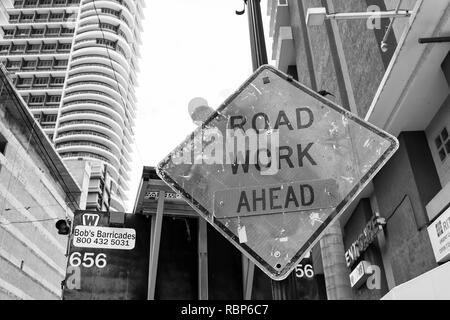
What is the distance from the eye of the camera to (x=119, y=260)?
6230 mm

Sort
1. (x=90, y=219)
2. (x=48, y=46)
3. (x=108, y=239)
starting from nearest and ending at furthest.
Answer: (x=108, y=239)
(x=90, y=219)
(x=48, y=46)

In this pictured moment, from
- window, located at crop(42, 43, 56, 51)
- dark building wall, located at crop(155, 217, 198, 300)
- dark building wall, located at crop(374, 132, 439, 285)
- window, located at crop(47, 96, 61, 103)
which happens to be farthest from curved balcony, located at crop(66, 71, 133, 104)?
dark building wall, located at crop(155, 217, 198, 300)

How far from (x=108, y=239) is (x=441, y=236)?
21.7ft

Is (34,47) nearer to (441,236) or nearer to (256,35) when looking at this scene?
(441,236)

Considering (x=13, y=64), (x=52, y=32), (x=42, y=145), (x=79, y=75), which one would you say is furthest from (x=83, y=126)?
(x=42, y=145)

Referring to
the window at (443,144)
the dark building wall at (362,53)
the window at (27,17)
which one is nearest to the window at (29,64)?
the window at (27,17)

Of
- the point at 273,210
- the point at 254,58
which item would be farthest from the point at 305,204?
the point at 254,58

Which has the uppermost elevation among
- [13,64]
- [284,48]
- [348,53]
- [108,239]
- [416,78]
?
[13,64]

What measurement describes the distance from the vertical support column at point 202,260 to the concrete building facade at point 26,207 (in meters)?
40.1

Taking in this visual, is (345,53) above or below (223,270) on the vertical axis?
above

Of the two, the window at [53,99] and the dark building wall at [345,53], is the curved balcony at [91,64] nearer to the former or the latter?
the window at [53,99]

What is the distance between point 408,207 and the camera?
10.7 metres

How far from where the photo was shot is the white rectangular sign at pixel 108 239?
20.5 ft

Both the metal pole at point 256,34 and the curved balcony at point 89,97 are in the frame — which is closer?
the metal pole at point 256,34
